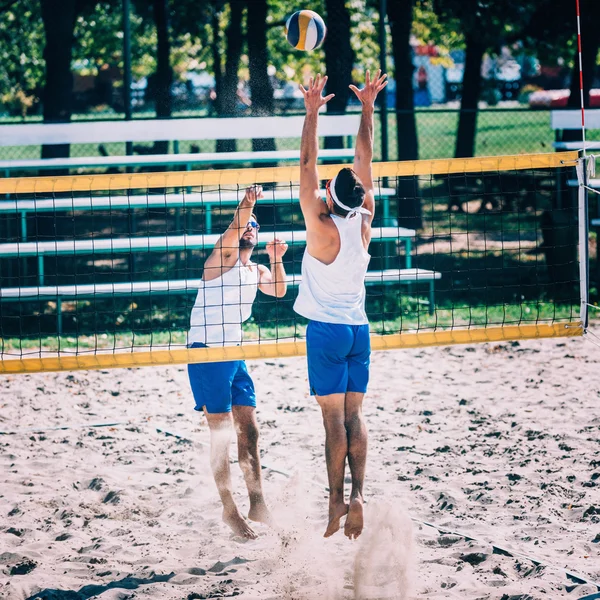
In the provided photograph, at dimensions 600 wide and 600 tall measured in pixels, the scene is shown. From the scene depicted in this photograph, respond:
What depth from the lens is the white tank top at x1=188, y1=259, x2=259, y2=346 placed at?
5.20 m

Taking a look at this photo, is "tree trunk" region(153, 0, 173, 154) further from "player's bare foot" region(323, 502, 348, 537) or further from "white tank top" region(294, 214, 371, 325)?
"player's bare foot" region(323, 502, 348, 537)

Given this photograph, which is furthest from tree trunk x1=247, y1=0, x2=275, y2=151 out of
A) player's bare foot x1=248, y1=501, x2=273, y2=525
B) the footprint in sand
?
the footprint in sand

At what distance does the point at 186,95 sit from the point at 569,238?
73.9 ft

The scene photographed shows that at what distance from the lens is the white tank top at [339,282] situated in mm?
4660

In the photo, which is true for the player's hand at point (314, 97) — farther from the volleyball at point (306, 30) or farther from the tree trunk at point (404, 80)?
the tree trunk at point (404, 80)

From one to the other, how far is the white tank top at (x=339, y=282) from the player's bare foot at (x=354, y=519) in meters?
0.93

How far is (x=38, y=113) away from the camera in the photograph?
103 ft

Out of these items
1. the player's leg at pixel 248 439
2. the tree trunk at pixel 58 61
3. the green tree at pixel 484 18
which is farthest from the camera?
the green tree at pixel 484 18

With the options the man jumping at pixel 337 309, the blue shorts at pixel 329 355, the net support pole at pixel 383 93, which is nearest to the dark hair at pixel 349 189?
the man jumping at pixel 337 309

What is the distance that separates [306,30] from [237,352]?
2806mm

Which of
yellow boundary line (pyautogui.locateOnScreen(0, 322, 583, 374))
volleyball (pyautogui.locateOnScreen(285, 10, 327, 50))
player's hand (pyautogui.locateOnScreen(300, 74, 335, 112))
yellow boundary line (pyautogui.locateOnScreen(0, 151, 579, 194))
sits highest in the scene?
volleyball (pyautogui.locateOnScreen(285, 10, 327, 50))

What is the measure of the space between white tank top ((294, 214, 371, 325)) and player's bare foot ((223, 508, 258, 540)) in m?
1.28

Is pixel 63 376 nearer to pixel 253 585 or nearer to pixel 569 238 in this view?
pixel 253 585

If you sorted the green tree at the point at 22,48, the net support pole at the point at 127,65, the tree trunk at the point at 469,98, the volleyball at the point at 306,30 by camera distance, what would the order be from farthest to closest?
the green tree at the point at 22,48 < the tree trunk at the point at 469,98 < the net support pole at the point at 127,65 < the volleyball at the point at 306,30
